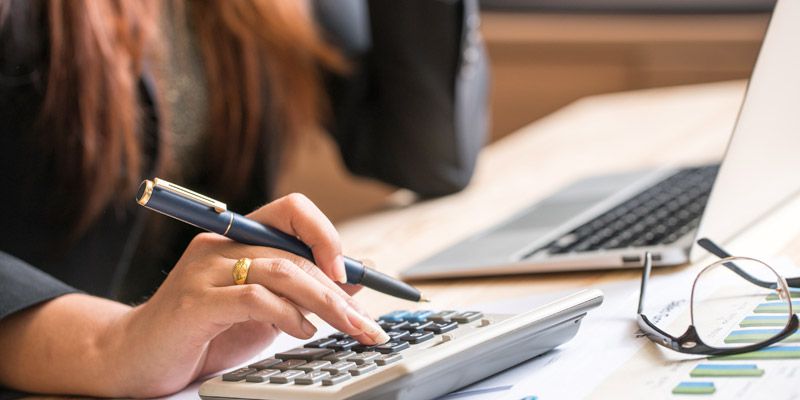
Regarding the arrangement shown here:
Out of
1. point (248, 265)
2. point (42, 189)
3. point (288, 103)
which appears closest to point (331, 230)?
point (248, 265)

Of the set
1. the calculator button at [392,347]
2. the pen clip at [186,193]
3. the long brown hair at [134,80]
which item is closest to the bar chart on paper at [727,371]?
the calculator button at [392,347]

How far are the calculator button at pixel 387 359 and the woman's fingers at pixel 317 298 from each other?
3 cm

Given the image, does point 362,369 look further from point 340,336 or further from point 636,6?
point 636,6

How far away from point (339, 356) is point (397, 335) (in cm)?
4

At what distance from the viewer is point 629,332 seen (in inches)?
25.0

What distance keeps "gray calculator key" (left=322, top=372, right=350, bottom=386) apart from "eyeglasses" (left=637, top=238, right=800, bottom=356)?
183 millimetres

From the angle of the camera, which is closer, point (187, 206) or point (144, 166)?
point (187, 206)

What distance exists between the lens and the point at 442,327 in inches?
23.1

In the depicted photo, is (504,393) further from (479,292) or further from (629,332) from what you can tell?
(479,292)

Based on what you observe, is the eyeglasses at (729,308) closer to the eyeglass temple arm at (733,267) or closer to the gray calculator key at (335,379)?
the eyeglass temple arm at (733,267)

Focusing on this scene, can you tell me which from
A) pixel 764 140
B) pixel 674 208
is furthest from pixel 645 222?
pixel 764 140

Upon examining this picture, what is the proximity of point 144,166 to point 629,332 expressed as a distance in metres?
0.54

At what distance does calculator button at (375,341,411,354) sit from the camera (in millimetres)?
555

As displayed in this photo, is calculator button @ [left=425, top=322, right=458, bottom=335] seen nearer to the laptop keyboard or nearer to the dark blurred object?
the laptop keyboard
